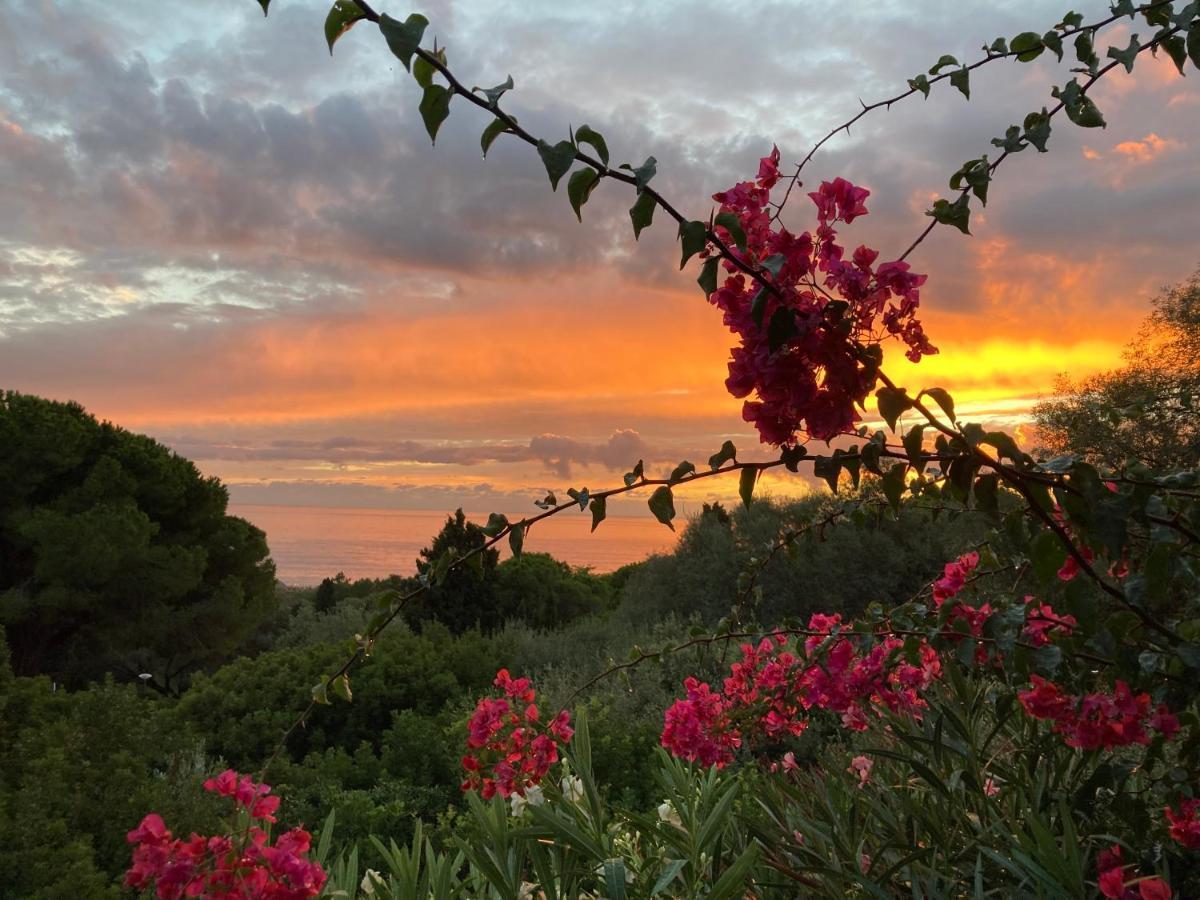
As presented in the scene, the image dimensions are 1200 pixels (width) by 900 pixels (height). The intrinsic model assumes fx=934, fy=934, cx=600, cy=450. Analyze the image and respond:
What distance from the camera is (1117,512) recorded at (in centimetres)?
130

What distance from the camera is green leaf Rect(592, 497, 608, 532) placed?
163cm

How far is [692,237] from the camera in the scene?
1.20 m

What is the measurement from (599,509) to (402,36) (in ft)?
2.73

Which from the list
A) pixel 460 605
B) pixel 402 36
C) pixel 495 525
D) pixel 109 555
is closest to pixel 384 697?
pixel 460 605

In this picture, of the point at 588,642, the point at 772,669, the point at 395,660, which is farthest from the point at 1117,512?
the point at 588,642

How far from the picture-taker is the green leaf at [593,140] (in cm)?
121

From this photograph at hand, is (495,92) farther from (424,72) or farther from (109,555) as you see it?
(109,555)

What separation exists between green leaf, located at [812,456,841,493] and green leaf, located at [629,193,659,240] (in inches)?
18.4

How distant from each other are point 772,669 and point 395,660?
635cm

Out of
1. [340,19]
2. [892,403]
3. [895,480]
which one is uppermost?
[340,19]

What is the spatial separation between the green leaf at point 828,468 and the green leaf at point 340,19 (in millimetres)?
882

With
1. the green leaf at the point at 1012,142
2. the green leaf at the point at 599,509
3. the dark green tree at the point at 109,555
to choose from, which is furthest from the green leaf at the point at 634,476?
the dark green tree at the point at 109,555

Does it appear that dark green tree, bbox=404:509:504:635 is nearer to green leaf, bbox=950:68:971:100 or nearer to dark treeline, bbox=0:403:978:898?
dark treeline, bbox=0:403:978:898

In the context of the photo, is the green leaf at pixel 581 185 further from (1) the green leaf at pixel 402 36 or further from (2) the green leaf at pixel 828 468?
(2) the green leaf at pixel 828 468
